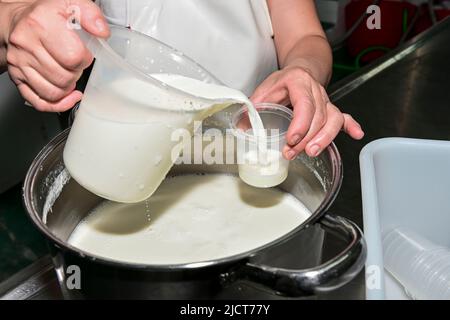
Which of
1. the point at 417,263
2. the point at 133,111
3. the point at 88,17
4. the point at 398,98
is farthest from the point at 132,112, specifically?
the point at 398,98

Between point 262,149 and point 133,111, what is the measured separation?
21cm

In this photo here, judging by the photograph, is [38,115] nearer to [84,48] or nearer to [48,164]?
[48,164]

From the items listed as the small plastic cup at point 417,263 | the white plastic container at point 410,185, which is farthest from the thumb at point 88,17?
the small plastic cup at point 417,263

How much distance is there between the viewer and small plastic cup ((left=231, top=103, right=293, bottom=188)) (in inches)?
29.7

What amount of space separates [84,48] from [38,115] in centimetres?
132

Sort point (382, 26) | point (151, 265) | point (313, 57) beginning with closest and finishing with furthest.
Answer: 1. point (151, 265)
2. point (313, 57)
3. point (382, 26)

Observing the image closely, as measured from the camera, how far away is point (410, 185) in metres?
0.84

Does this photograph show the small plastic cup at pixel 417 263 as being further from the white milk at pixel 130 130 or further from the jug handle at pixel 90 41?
the jug handle at pixel 90 41

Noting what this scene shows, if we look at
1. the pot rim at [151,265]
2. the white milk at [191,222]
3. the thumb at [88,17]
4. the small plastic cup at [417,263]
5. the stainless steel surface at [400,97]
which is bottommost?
the stainless steel surface at [400,97]

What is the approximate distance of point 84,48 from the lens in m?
0.64

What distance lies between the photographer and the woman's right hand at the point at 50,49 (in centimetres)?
63

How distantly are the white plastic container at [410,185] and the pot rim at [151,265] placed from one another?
0.38 ft

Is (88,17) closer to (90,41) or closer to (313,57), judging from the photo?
(90,41)

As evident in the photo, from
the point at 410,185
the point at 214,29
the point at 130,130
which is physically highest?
the point at 130,130
